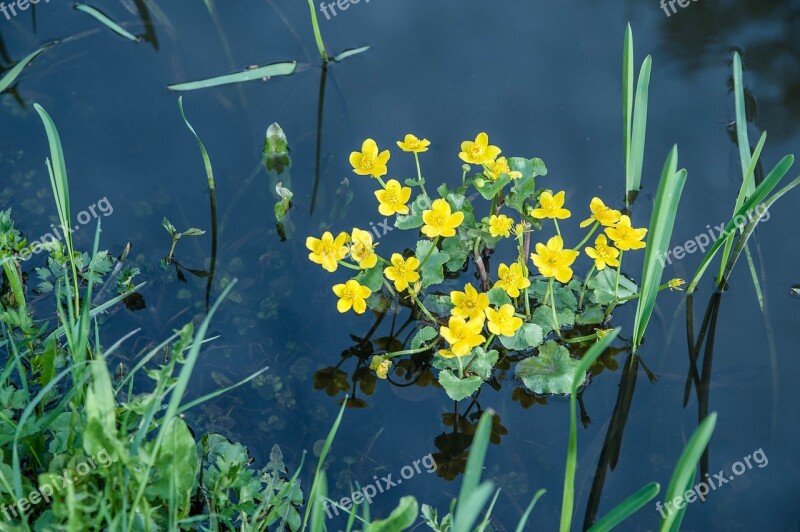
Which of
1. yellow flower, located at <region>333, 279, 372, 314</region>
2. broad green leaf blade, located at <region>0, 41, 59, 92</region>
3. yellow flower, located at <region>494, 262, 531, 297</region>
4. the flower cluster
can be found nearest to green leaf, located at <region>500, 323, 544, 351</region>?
the flower cluster

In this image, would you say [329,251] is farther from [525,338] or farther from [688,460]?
[688,460]

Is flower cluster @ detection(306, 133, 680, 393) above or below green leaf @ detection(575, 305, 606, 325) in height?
above

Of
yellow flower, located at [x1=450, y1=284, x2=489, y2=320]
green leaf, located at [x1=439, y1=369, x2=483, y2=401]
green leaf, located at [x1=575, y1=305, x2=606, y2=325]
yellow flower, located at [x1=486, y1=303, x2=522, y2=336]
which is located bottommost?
green leaf, located at [x1=575, y1=305, x2=606, y2=325]

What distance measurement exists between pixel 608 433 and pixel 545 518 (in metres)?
0.36

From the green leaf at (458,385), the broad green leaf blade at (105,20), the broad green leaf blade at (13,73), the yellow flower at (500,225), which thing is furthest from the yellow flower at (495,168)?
the broad green leaf blade at (13,73)

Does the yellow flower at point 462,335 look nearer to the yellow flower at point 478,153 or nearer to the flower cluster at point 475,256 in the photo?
the flower cluster at point 475,256

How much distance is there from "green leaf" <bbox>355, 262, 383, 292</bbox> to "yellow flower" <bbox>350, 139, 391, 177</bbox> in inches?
12.5

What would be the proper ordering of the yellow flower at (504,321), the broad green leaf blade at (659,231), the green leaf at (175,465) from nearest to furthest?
the green leaf at (175,465) < the broad green leaf blade at (659,231) < the yellow flower at (504,321)

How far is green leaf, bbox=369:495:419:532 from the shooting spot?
5.43 feet

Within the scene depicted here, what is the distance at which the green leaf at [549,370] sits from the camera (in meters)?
2.39

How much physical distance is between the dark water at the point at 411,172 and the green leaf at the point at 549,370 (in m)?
0.09

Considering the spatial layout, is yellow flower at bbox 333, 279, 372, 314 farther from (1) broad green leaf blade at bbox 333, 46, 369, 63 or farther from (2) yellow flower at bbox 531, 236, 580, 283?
(1) broad green leaf blade at bbox 333, 46, 369, 63

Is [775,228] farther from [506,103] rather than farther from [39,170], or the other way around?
[39,170]

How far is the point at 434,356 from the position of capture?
2.49 metres
